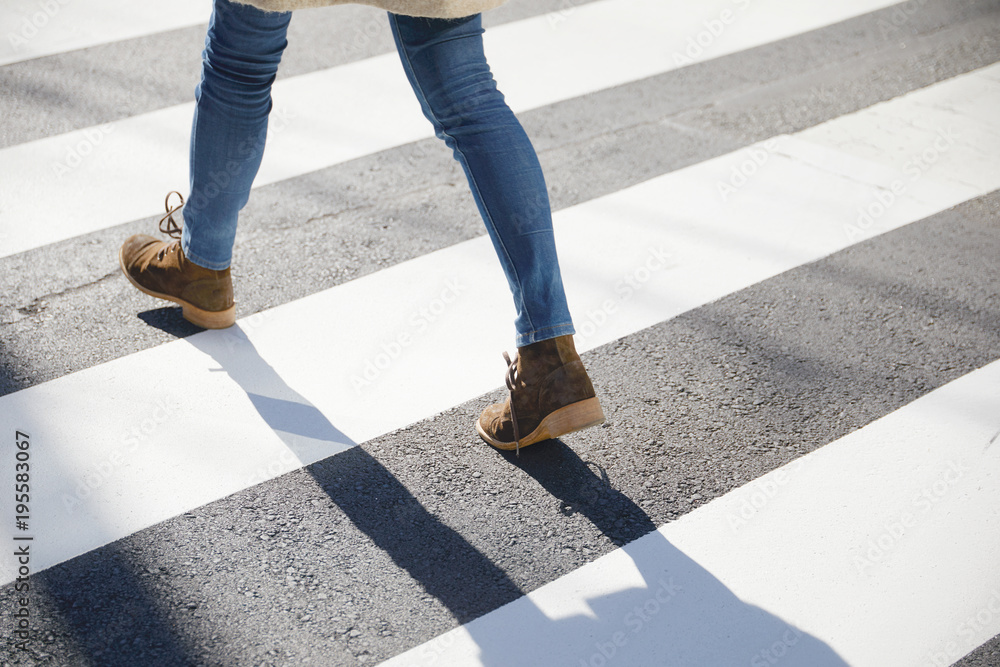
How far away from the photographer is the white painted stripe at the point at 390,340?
88.8 inches

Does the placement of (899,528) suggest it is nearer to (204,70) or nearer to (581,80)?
(204,70)

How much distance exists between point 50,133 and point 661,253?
250cm

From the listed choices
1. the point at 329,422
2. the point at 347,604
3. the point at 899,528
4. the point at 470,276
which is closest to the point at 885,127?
the point at 470,276

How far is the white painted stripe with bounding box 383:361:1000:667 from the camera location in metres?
1.86

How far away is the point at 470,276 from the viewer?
312 centimetres
